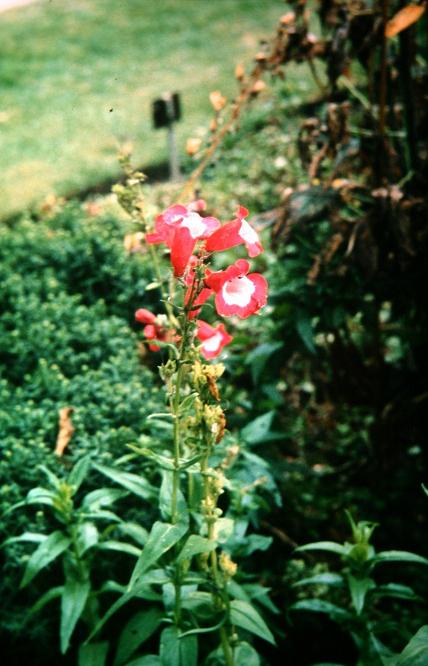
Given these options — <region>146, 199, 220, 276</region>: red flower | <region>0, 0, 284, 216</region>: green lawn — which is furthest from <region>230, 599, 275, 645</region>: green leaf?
<region>0, 0, 284, 216</region>: green lawn

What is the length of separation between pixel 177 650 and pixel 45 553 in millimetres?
→ 456

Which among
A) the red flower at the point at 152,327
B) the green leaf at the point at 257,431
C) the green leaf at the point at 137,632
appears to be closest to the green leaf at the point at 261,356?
the green leaf at the point at 257,431

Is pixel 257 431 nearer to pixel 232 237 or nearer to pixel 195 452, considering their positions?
pixel 195 452

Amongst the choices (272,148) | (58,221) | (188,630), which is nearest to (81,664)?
(188,630)

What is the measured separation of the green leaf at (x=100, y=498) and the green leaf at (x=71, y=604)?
0.70ft

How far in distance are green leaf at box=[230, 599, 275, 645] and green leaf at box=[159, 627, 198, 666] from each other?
0.42 feet

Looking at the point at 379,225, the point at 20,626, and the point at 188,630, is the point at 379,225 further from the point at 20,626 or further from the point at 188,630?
the point at 20,626

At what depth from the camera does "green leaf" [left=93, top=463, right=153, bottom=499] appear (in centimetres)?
206

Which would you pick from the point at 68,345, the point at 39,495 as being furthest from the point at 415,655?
the point at 68,345

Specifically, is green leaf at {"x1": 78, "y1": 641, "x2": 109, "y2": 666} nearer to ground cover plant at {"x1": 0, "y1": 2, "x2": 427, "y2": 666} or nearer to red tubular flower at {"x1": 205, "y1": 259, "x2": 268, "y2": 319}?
ground cover plant at {"x1": 0, "y1": 2, "x2": 427, "y2": 666}

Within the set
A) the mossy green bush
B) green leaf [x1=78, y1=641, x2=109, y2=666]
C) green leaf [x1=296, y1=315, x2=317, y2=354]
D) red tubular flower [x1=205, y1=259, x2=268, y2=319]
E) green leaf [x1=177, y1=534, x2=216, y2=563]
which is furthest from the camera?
green leaf [x1=296, y1=315, x2=317, y2=354]

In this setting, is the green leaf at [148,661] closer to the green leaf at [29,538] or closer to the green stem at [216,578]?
the green stem at [216,578]

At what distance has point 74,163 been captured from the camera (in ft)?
22.2

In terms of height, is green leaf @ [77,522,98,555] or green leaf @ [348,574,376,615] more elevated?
green leaf @ [77,522,98,555]
